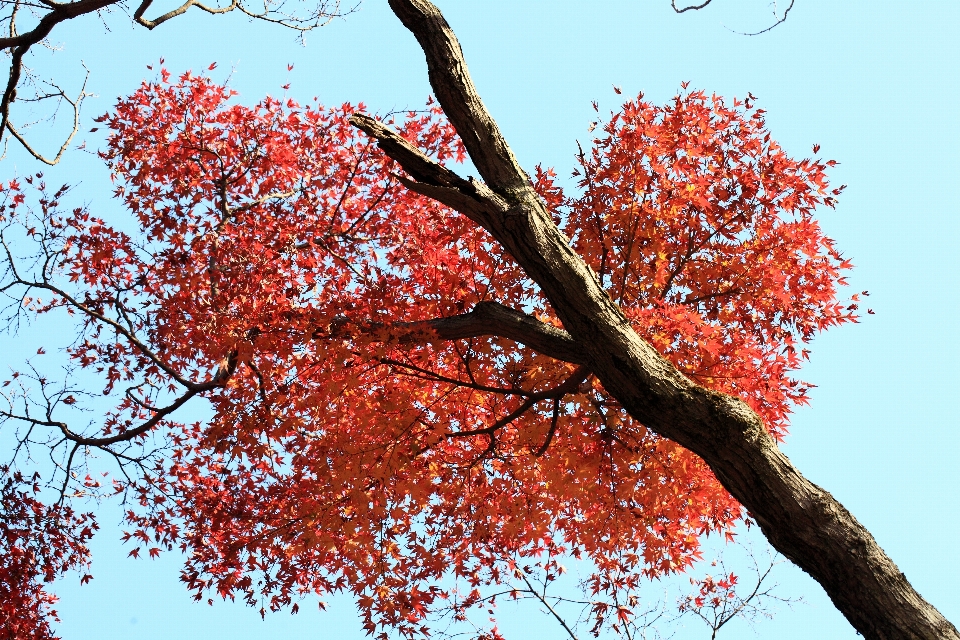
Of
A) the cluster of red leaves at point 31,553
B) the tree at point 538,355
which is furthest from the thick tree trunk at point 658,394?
the cluster of red leaves at point 31,553

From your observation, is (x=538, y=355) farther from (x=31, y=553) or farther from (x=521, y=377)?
(x=31, y=553)

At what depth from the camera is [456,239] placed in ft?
22.4

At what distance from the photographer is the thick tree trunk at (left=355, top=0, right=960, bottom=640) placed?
188 inches

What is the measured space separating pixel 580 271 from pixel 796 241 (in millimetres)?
2224

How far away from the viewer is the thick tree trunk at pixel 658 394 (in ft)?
15.6

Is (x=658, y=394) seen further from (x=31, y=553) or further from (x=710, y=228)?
(x=31, y=553)

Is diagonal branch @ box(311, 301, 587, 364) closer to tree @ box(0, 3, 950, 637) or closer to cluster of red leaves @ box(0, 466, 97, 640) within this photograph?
tree @ box(0, 3, 950, 637)

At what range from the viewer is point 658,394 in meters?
5.15

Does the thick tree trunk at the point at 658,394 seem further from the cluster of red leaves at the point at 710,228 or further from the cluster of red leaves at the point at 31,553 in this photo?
the cluster of red leaves at the point at 31,553


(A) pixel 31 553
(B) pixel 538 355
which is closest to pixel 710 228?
(B) pixel 538 355

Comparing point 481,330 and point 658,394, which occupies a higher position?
point 481,330

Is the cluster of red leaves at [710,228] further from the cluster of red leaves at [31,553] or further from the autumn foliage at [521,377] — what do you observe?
the cluster of red leaves at [31,553]

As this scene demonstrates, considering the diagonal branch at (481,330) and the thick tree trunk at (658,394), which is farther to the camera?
the diagonal branch at (481,330)

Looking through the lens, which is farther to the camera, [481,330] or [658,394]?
[481,330]
